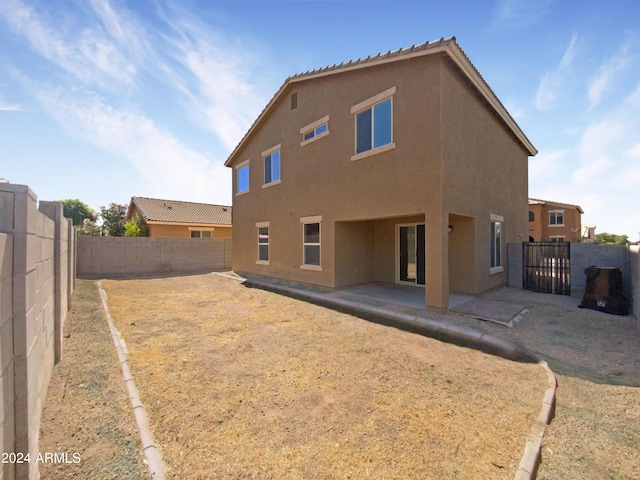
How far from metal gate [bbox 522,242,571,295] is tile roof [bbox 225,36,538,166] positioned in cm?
507

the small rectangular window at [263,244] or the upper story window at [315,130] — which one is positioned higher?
the upper story window at [315,130]

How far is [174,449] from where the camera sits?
2.53 meters

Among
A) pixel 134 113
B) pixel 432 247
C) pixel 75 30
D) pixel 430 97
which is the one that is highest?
pixel 75 30

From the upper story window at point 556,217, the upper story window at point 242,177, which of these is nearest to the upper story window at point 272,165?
the upper story window at point 242,177

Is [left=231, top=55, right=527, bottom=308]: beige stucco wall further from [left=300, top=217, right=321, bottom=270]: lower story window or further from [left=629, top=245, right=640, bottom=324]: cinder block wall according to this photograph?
[left=629, top=245, right=640, bottom=324]: cinder block wall

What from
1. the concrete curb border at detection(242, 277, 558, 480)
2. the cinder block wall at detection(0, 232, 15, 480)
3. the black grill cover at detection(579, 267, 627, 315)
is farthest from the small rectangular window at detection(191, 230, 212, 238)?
the black grill cover at detection(579, 267, 627, 315)

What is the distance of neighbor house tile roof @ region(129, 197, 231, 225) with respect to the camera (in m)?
21.6

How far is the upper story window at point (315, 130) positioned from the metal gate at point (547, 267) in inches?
343

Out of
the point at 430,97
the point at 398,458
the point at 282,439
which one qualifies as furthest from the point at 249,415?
the point at 430,97

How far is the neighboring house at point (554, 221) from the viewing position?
3048cm

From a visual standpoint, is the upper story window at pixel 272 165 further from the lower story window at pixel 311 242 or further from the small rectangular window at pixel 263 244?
the lower story window at pixel 311 242

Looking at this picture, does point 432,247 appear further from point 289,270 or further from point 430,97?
point 289,270

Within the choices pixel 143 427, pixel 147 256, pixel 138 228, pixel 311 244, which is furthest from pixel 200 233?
pixel 143 427

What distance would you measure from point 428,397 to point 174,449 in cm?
285
